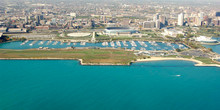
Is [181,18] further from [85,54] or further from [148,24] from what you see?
[85,54]

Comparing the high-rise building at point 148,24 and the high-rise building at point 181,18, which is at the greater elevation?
the high-rise building at point 181,18

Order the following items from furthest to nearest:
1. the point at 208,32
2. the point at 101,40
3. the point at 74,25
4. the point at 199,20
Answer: the point at 199,20 → the point at 74,25 → the point at 208,32 → the point at 101,40

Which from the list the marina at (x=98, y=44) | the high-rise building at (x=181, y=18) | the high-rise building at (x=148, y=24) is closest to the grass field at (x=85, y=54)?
the marina at (x=98, y=44)

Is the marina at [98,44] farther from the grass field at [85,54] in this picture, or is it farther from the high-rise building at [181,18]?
the high-rise building at [181,18]

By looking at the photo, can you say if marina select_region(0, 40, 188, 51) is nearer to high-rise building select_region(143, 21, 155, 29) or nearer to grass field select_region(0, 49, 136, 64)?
grass field select_region(0, 49, 136, 64)

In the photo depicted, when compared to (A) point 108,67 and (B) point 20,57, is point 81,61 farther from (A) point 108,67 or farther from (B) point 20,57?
(B) point 20,57

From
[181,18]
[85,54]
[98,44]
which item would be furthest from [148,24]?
[85,54]

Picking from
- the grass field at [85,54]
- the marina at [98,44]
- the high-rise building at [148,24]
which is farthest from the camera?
the high-rise building at [148,24]

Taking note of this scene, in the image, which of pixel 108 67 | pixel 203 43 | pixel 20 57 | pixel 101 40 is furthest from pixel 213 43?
pixel 20 57

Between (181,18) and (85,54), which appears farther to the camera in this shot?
(181,18)
